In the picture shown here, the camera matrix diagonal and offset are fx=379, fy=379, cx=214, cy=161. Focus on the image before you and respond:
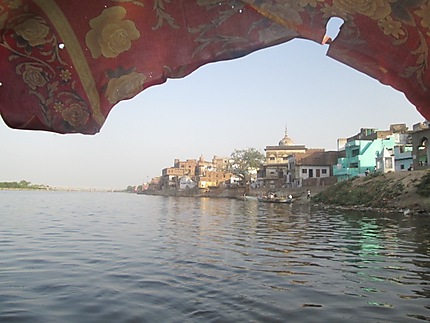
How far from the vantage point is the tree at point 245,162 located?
308 ft

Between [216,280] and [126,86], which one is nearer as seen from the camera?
[126,86]

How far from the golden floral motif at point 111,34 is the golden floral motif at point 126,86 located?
127 mm

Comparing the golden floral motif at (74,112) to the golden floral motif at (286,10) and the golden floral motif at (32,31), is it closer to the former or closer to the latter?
the golden floral motif at (32,31)

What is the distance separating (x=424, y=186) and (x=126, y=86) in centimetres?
3306

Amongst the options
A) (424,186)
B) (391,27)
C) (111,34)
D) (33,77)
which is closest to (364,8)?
(391,27)

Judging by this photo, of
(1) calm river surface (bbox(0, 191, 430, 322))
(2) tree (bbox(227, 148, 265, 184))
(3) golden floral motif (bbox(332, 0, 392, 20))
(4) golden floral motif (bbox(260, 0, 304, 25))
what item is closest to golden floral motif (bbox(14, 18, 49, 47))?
(4) golden floral motif (bbox(260, 0, 304, 25))

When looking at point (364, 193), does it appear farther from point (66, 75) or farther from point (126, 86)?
point (66, 75)

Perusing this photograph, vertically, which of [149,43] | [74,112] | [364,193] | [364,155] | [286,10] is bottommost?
[364,193]

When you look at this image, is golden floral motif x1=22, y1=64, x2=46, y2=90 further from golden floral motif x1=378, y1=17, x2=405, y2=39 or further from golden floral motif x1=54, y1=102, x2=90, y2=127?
golden floral motif x1=378, y1=17, x2=405, y2=39

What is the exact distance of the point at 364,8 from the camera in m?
1.74

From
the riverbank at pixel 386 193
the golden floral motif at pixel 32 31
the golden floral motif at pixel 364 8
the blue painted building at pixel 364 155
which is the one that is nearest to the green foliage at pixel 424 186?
the riverbank at pixel 386 193

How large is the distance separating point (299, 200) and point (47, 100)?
55.9m

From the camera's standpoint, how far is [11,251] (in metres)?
13.2

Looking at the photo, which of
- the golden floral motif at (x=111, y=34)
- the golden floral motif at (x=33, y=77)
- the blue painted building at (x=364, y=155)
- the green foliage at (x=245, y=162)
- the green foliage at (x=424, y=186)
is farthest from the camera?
the green foliage at (x=245, y=162)
